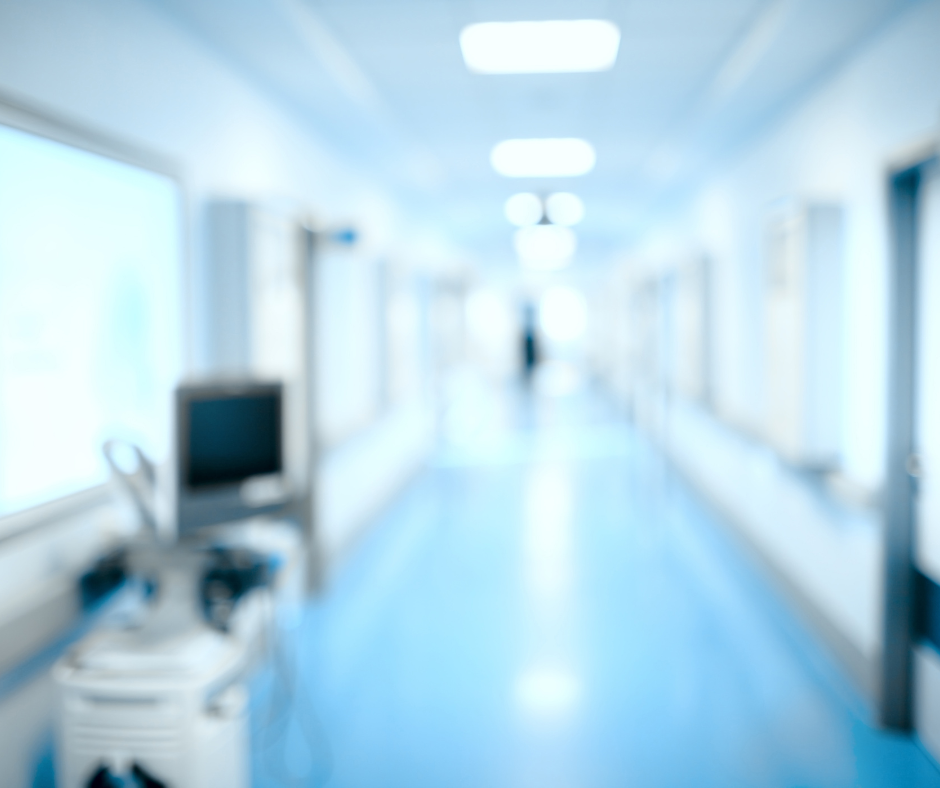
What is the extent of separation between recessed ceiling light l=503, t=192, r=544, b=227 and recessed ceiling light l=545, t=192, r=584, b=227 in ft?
0.53

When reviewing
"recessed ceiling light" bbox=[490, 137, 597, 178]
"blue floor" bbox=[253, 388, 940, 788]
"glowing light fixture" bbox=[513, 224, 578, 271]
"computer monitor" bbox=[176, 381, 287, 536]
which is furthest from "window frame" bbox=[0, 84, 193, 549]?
"glowing light fixture" bbox=[513, 224, 578, 271]

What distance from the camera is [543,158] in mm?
6723

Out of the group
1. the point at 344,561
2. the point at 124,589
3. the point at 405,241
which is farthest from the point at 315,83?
the point at 405,241

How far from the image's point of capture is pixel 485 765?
303cm

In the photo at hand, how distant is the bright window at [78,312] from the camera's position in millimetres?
2459

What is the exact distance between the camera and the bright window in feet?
8.07

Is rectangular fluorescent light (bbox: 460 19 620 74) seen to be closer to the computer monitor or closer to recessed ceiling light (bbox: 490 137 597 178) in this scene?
recessed ceiling light (bbox: 490 137 597 178)

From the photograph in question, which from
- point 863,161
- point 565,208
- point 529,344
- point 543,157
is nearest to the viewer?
point 863,161

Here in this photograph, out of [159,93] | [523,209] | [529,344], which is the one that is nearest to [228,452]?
[159,93]

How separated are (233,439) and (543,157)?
4.61 metres

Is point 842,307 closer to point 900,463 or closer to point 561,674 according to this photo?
point 900,463

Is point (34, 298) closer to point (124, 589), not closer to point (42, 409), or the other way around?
point (42, 409)

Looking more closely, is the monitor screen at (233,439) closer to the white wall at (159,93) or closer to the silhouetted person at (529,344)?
the white wall at (159,93)

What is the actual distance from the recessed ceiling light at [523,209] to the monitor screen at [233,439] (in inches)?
209
